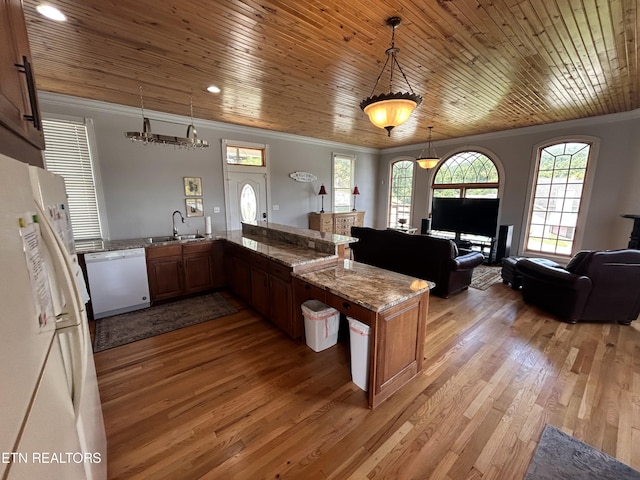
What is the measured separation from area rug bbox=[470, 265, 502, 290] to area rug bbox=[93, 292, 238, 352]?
411 centimetres

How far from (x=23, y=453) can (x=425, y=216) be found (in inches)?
310

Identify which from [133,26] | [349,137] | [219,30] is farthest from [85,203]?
[349,137]

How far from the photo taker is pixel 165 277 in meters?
3.79

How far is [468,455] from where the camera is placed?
66.6 inches

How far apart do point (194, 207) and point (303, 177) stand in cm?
266

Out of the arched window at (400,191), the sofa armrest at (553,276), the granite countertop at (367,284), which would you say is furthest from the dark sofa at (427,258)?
the arched window at (400,191)

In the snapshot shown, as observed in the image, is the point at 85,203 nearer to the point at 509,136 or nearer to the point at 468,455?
the point at 468,455

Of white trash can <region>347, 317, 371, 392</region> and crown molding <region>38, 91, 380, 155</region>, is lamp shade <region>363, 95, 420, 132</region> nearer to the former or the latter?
white trash can <region>347, 317, 371, 392</region>

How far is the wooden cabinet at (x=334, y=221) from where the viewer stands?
672cm

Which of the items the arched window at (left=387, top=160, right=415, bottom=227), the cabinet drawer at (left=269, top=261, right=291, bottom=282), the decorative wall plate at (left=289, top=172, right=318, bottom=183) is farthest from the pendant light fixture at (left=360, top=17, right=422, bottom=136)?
the arched window at (left=387, top=160, right=415, bottom=227)

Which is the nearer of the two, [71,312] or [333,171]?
[71,312]

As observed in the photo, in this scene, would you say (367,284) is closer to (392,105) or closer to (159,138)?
(392,105)

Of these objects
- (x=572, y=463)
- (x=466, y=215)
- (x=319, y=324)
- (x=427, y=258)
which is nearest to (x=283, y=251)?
(x=319, y=324)

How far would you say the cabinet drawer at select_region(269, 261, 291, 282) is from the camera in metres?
2.75
